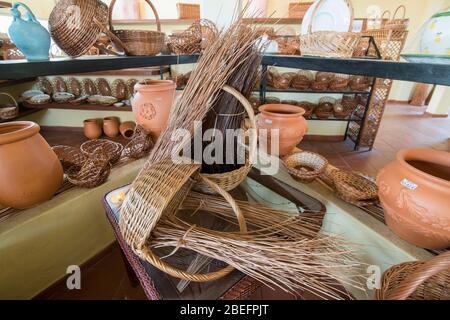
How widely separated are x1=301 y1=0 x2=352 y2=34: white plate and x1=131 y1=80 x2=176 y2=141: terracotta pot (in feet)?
2.14

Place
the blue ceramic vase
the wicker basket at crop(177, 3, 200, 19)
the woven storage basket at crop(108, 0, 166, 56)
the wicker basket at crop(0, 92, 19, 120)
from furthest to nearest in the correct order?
the wicker basket at crop(177, 3, 200, 19) → the wicker basket at crop(0, 92, 19, 120) → the woven storage basket at crop(108, 0, 166, 56) → the blue ceramic vase

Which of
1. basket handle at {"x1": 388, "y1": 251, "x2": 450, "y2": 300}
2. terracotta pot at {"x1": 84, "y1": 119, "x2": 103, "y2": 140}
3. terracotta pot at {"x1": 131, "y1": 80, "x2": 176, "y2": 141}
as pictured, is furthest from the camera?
terracotta pot at {"x1": 84, "y1": 119, "x2": 103, "y2": 140}

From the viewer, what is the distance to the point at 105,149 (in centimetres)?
105

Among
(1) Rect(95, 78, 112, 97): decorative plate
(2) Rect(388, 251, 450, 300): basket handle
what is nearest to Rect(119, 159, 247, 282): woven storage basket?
(2) Rect(388, 251, 450, 300): basket handle

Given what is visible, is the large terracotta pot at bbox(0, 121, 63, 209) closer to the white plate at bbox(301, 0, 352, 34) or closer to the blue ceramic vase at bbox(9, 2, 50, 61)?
the blue ceramic vase at bbox(9, 2, 50, 61)

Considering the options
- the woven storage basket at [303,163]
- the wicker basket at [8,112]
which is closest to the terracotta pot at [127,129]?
the wicker basket at [8,112]

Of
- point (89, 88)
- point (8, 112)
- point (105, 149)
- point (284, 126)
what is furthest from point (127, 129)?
point (284, 126)

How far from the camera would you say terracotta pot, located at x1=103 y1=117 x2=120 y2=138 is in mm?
2400

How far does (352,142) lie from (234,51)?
2.35 m

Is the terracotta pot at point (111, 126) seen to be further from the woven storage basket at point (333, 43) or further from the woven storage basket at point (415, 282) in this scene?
the woven storage basket at point (415, 282)

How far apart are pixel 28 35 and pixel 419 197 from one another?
3.48ft

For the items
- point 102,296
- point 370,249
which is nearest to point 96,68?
point 102,296

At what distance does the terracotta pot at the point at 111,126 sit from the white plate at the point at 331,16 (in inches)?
85.7
